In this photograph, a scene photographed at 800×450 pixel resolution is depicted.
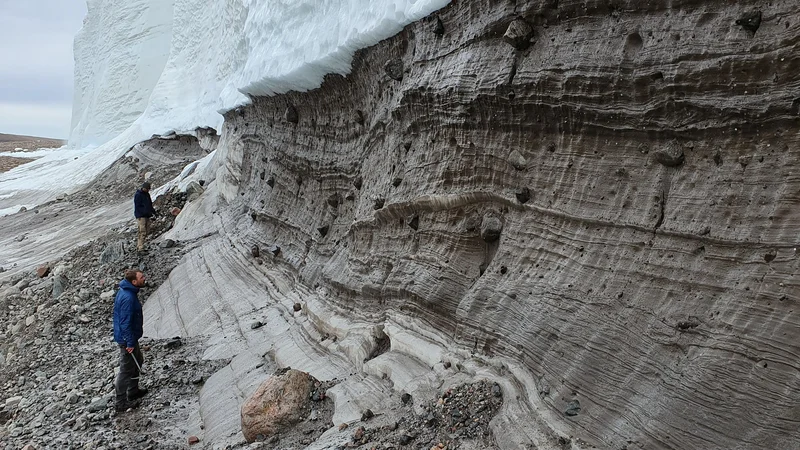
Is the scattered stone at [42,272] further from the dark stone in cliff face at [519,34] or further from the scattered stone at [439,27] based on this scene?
the dark stone in cliff face at [519,34]

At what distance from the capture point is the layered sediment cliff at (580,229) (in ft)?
10.6

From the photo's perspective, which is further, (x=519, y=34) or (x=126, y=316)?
(x=126, y=316)

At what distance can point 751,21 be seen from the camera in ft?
11.0

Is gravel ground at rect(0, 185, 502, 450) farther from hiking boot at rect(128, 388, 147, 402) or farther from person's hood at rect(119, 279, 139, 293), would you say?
person's hood at rect(119, 279, 139, 293)

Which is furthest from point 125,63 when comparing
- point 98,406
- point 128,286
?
point 98,406

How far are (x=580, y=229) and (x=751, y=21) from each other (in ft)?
4.87

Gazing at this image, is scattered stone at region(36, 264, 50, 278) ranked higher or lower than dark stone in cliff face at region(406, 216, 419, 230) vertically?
lower

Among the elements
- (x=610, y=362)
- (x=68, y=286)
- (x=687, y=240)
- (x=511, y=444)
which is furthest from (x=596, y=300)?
(x=68, y=286)

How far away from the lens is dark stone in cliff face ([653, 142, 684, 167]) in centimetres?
374

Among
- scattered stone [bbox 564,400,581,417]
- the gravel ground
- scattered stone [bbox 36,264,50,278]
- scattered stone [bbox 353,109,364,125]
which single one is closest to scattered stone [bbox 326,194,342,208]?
scattered stone [bbox 353,109,364,125]

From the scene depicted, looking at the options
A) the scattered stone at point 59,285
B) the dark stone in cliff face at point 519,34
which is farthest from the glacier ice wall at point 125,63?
the dark stone in cliff face at point 519,34

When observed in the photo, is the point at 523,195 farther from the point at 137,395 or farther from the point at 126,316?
the point at 137,395

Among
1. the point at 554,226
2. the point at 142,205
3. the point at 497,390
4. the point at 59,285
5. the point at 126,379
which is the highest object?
the point at 554,226

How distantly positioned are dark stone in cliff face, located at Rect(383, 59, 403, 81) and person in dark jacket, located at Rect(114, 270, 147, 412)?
136 inches
